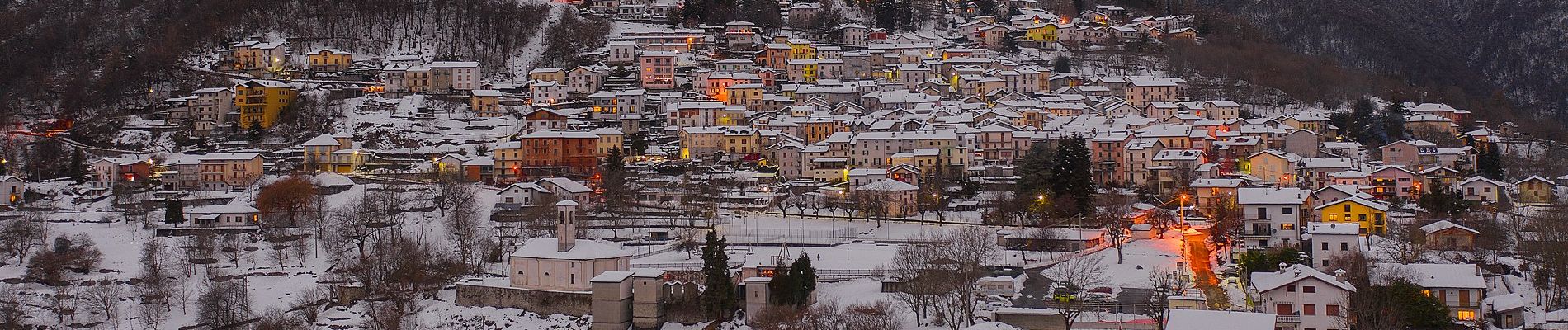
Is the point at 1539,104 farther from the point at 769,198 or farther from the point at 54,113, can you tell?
the point at 54,113

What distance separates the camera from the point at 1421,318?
102 feet

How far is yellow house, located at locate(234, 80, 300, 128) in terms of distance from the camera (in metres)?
61.8

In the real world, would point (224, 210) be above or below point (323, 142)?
below

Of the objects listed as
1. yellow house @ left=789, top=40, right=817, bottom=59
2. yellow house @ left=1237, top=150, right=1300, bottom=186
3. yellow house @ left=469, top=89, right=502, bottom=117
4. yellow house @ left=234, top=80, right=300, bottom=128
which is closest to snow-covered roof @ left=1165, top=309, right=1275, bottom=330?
yellow house @ left=1237, top=150, right=1300, bottom=186

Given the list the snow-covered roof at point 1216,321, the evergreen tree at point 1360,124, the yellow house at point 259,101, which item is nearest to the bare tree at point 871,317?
the snow-covered roof at point 1216,321

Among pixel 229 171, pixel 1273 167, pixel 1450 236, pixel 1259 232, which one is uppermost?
pixel 229 171

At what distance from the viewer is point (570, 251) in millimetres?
38094

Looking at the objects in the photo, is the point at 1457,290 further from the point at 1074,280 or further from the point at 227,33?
the point at 227,33

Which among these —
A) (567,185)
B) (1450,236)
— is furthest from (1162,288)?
(567,185)

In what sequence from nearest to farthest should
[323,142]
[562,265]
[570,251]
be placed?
[562,265]
[570,251]
[323,142]

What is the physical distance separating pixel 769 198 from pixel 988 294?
14756mm

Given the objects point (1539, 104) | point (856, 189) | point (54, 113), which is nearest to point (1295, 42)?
point (1539, 104)

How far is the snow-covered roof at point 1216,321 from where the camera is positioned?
26.1m

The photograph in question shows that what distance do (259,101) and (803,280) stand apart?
35.6m
